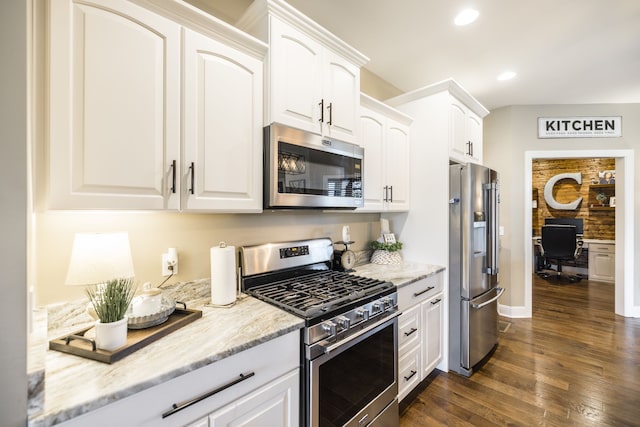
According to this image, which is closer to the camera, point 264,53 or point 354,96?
point 264,53

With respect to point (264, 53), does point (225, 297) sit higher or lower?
lower

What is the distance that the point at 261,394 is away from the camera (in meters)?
1.09

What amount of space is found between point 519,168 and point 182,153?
422 cm

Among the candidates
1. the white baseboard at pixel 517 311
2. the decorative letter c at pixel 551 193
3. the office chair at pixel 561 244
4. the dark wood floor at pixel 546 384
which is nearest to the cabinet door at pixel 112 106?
the dark wood floor at pixel 546 384

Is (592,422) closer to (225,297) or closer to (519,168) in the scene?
(225,297)

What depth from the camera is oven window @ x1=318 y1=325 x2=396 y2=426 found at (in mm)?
1307

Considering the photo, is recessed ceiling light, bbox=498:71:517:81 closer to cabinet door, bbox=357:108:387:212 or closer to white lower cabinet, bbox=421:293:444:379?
cabinet door, bbox=357:108:387:212

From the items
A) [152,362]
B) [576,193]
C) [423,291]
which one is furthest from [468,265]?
[576,193]

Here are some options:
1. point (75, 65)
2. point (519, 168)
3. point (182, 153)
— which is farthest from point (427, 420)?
point (519, 168)

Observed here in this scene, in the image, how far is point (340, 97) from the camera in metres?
1.92

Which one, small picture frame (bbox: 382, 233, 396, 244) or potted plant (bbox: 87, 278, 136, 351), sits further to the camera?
small picture frame (bbox: 382, 233, 396, 244)

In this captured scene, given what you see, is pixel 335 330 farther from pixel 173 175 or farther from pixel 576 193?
pixel 576 193

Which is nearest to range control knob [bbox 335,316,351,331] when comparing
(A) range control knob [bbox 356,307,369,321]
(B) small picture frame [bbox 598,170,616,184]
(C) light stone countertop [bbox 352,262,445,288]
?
(A) range control knob [bbox 356,307,369,321]

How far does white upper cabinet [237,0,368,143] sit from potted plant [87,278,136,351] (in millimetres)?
1031
